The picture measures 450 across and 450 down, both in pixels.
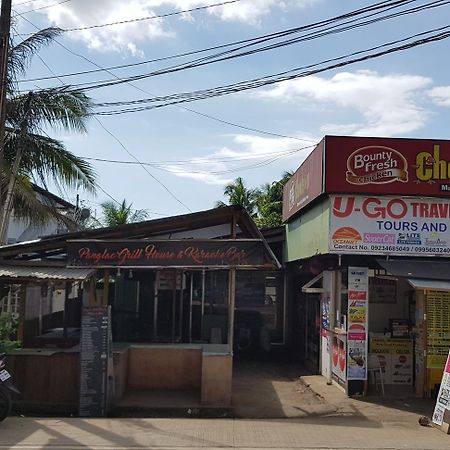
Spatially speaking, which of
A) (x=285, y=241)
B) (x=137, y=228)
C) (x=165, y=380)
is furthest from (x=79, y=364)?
(x=285, y=241)

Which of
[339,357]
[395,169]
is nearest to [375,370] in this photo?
[339,357]

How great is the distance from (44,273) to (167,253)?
219cm

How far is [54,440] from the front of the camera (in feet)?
26.0

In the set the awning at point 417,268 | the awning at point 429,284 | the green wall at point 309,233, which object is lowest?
the awning at point 429,284

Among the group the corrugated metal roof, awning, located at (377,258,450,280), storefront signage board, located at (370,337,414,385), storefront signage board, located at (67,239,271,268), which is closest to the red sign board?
awning, located at (377,258,450,280)

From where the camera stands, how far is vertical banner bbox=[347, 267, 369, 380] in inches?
453

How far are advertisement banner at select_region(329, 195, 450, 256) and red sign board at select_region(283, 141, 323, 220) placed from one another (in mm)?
712

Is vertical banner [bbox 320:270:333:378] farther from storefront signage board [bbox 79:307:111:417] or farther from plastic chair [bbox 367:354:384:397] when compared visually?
storefront signage board [bbox 79:307:111:417]

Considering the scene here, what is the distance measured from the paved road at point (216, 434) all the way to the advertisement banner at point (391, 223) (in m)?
3.26

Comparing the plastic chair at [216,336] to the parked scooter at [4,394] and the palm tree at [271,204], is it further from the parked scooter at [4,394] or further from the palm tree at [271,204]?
the palm tree at [271,204]

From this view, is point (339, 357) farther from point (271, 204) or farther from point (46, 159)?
point (271, 204)

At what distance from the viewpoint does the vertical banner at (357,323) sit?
11516 mm

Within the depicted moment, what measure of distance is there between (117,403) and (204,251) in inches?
119

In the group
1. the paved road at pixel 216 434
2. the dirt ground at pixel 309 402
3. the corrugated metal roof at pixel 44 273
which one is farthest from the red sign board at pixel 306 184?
the corrugated metal roof at pixel 44 273
